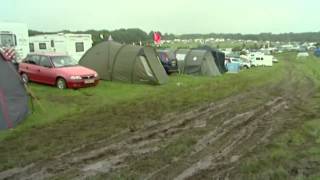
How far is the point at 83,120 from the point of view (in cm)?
1305

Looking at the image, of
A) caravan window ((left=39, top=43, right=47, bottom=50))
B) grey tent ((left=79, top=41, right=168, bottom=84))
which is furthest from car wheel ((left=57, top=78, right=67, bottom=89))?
caravan window ((left=39, top=43, right=47, bottom=50))

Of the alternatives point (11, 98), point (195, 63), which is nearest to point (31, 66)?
point (11, 98)

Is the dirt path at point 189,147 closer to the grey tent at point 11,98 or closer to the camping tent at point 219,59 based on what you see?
the grey tent at point 11,98

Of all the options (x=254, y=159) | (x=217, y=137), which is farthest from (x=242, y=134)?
(x=254, y=159)

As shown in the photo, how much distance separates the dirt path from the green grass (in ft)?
1.81

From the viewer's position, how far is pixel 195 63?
32.8 meters

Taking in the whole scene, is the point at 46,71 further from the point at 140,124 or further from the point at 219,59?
the point at 219,59

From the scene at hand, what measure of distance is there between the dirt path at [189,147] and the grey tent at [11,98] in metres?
3.01

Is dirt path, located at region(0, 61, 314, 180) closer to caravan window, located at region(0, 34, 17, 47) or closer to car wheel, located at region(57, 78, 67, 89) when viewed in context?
car wheel, located at region(57, 78, 67, 89)

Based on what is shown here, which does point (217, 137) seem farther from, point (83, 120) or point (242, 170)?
point (83, 120)

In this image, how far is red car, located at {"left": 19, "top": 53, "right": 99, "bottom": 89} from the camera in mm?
19453

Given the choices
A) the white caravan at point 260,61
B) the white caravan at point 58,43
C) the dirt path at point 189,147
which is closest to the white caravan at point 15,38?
the white caravan at point 58,43

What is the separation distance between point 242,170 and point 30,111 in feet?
24.8

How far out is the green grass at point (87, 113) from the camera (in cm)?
980
